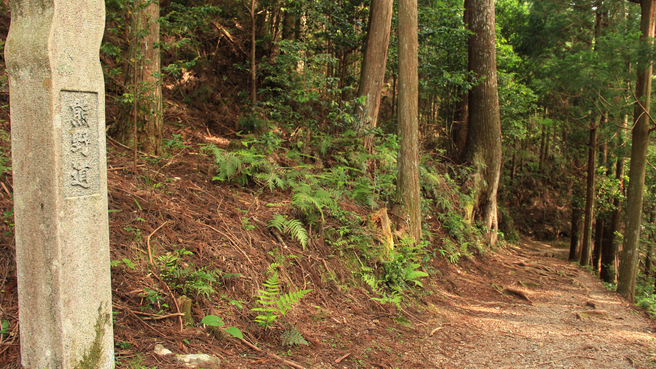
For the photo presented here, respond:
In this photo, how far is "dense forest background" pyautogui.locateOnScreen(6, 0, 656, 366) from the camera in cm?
661

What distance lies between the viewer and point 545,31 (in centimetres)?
1520

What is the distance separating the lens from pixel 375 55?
9781 mm

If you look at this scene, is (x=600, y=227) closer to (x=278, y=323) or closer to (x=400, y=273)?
(x=400, y=273)

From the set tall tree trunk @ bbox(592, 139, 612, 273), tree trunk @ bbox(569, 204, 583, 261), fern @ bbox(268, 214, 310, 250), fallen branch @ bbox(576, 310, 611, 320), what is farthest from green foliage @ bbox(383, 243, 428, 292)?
tall tree trunk @ bbox(592, 139, 612, 273)

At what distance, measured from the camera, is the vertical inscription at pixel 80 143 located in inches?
111

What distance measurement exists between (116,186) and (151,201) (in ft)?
1.88

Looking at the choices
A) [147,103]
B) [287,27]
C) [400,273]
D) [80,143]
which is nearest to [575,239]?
[400,273]

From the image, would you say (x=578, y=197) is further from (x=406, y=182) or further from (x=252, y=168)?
(x=252, y=168)

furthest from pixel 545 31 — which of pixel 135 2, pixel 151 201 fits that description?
pixel 151 201

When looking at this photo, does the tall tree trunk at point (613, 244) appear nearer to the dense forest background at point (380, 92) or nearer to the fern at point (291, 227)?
the dense forest background at point (380, 92)

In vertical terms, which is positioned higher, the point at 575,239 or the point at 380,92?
the point at 380,92

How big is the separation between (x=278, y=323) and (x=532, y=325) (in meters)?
4.20

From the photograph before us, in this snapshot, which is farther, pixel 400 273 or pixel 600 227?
pixel 600 227

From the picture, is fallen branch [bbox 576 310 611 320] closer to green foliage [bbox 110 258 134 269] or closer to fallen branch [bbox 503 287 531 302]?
fallen branch [bbox 503 287 531 302]
